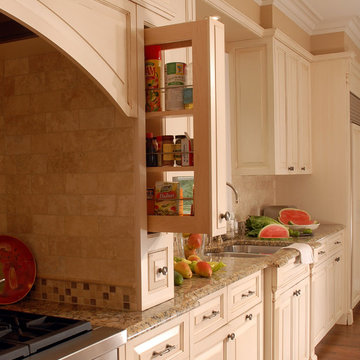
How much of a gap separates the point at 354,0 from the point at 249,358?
3.32m

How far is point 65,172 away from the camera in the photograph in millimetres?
2156

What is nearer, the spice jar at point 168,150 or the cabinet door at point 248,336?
the spice jar at point 168,150

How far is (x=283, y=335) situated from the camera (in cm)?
326

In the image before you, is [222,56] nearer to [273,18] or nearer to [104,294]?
[104,294]

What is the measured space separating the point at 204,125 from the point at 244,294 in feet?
3.70

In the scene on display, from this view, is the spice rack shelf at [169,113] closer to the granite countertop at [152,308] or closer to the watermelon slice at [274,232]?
the granite countertop at [152,308]

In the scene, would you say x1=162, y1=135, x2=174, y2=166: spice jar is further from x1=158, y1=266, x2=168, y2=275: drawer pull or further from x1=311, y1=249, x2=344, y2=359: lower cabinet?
x1=311, y1=249, x2=344, y2=359: lower cabinet

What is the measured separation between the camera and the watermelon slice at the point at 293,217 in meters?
4.72

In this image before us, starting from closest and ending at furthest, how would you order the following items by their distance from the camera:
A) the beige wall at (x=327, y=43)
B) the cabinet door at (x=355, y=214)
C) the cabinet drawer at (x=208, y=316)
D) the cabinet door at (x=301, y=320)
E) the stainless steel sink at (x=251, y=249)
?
1. the cabinet drawer at (x=208, y=316)
2. the cabinet door at (x=301, y=320)
3. the stainless steel sink at (x=251, y=249)
4. the beige wall at (x=327, y=43)
5. the cabinet door at (x=355, y=214)

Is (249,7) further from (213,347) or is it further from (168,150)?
(213,347)

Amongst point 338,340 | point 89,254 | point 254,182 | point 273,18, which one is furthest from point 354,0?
point 89,254

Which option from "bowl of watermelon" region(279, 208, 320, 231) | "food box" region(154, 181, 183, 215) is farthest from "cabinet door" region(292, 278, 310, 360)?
"food box" region(154, 181, 183, 215)

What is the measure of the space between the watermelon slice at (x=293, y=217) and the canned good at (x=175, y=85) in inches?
112

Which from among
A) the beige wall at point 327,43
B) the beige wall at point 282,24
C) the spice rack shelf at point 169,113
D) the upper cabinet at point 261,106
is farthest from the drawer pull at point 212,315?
the beige wall at point 327,43
